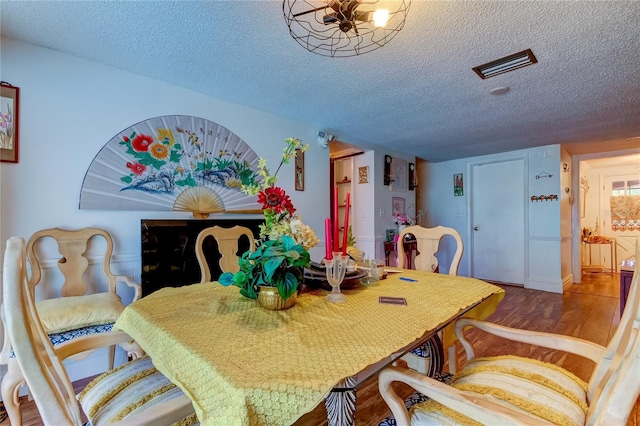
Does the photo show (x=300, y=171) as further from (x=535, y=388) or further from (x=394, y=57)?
(x=535, y=388)

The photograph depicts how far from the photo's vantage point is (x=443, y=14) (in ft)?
5.20

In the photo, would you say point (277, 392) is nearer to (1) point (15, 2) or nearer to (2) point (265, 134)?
(1) point (15, 2)

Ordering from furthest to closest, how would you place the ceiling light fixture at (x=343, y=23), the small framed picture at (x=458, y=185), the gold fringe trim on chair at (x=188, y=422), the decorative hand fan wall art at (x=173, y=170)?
the small framed picture at (x=458, y=185) < the decorative hand fan wall art at (x=173, y=170) < the ceiling light fixture at (x=343, y=23) < the gold fringe trim on chair at (x=188, y=422)

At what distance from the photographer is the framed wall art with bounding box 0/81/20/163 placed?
1838 millimetres

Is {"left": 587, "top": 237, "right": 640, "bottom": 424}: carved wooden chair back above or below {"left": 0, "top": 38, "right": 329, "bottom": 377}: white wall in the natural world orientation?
below

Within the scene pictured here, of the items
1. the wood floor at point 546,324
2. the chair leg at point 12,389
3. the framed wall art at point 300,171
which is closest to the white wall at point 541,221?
the wood floor at point 546,324

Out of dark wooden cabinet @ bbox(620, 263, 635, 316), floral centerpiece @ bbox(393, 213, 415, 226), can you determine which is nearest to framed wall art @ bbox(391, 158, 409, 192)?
floral centerpiece @ bbox(393, 213, 415, 226)

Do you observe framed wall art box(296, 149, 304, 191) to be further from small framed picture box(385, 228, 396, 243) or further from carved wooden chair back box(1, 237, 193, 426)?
carved wooden chair back box(1, 237, 193, 426)

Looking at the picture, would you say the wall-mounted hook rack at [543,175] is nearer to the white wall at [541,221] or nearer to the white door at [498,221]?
the white wall at [541,221]

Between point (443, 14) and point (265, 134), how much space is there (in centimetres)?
198

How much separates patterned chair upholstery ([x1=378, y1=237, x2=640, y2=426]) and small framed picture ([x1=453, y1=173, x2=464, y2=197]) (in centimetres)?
460

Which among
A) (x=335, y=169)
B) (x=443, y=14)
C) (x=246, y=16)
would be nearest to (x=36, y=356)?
(x=246, y=16)

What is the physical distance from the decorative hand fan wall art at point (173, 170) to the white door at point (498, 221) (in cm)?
405

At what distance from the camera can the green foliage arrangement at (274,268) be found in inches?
39.0
